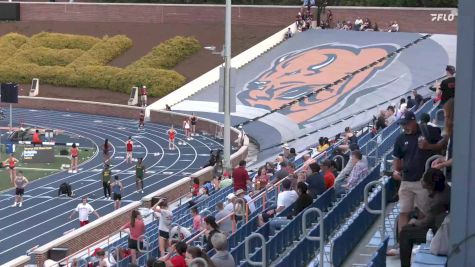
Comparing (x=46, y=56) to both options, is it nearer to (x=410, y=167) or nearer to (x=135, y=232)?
→ (x=135, y=232)

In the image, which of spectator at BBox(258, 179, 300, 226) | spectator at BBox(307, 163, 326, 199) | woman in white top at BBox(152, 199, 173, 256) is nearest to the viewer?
spectator at BBox(307, 163, 326, 199)

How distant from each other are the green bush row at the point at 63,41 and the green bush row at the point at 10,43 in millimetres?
592

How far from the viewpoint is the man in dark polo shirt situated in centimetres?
1048

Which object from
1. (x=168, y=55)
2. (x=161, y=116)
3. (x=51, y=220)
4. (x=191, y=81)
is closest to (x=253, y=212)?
(x=51, y=220)

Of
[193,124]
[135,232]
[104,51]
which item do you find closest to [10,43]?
[104,51]

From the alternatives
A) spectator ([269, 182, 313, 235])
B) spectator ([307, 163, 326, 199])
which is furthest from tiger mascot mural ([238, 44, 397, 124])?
spectator ([269, 182, 313, 235])

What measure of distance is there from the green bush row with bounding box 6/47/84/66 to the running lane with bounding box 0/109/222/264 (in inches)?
260

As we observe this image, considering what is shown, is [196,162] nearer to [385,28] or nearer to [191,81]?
[191,81]

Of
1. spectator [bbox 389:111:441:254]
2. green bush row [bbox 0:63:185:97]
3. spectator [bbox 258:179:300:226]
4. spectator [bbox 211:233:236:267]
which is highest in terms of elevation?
spectator [bbox 389:111:441:254]

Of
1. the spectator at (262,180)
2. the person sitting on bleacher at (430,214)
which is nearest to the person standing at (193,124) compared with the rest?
the spectator at (262,180)

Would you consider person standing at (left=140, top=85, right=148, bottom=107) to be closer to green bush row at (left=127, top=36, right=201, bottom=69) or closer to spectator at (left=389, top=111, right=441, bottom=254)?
green bush row at (left=127, top=36, right=201, bottom=69)

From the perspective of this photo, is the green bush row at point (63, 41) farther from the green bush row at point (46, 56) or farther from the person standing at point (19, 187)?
the person standing at point (19, 187)

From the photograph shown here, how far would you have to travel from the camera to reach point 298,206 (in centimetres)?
1490

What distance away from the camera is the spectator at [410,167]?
34.3 ft
